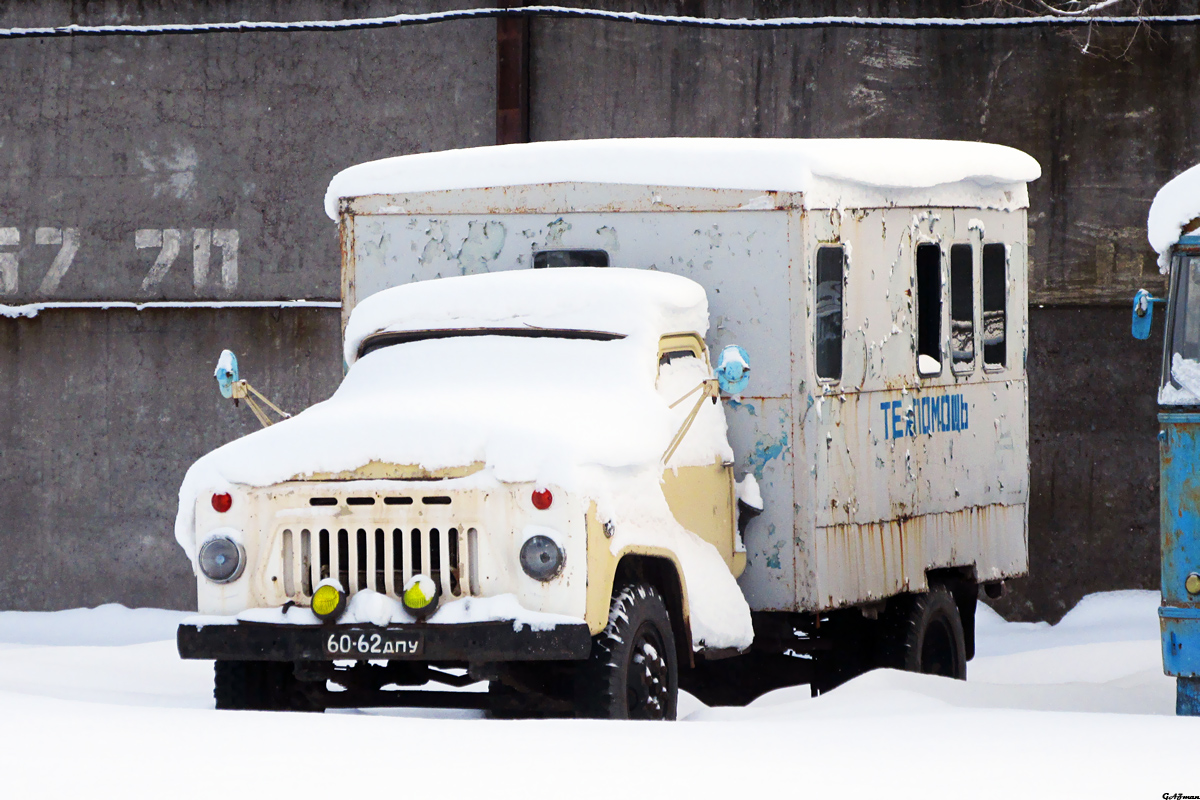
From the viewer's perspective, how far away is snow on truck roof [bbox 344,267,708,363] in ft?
29.5

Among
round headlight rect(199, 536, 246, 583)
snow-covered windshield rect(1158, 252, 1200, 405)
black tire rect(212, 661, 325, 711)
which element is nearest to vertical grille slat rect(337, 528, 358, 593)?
round headlight rect(199, 536, 246, 583)

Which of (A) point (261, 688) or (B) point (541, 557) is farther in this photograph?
(A) point (261, 688)

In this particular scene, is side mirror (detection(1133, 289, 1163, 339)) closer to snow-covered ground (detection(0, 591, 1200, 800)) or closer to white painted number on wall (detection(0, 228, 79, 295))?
snow-covered ground (detection(0, 591, 1200, 800))

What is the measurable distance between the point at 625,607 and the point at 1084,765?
2091 millimetres

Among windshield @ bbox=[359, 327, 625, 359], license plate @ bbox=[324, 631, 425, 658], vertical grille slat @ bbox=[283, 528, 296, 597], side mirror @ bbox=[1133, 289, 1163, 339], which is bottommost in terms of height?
license plate @ bbox=[324, 631, 425, 658]

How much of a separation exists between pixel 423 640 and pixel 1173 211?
371 centimetres

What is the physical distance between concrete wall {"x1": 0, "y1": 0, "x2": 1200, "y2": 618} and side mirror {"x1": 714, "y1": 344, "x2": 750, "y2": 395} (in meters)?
6.11

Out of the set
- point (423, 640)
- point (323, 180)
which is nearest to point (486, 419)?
point (423, 640)

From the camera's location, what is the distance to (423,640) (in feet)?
25.1

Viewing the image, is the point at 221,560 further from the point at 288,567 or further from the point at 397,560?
the point at 397,560

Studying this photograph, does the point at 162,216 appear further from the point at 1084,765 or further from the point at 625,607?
the point at 1084,765

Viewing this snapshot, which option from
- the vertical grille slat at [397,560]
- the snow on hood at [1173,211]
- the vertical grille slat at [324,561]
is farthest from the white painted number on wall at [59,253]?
the snow on hood at [1173,211]

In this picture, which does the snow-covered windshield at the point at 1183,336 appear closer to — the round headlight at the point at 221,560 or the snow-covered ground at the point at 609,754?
the snow-covered ground at the point at 609,754

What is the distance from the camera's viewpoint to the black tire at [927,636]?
10688mm
